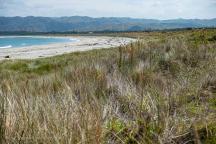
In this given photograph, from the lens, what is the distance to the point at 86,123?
9.34 ft

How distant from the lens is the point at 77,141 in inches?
108

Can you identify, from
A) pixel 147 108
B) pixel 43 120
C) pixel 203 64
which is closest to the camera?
pixel 43 120

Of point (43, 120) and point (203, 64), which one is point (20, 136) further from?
point (203, 64)

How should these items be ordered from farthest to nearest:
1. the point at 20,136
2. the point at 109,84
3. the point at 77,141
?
the point at 109,84 < the point at 20,136 < the point at 77,141

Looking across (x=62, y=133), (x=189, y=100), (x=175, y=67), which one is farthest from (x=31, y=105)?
(x=175, y=67)

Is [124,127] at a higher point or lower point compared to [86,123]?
lower

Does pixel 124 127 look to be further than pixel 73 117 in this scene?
Yes

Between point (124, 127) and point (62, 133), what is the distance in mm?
848

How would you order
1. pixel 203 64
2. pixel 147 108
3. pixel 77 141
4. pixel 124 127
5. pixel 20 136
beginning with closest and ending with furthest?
1. pixel 77 141
2. pixel 20 136
3. pixel 124 127
4. pixel 147 108
5. pixel 203 64

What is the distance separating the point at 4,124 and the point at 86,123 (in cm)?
67

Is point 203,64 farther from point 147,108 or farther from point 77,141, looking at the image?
point 77,141

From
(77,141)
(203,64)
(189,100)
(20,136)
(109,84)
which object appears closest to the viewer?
(77,141)

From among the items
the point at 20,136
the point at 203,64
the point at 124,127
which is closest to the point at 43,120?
the point at 20,136

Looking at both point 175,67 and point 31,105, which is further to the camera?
point 175,67
